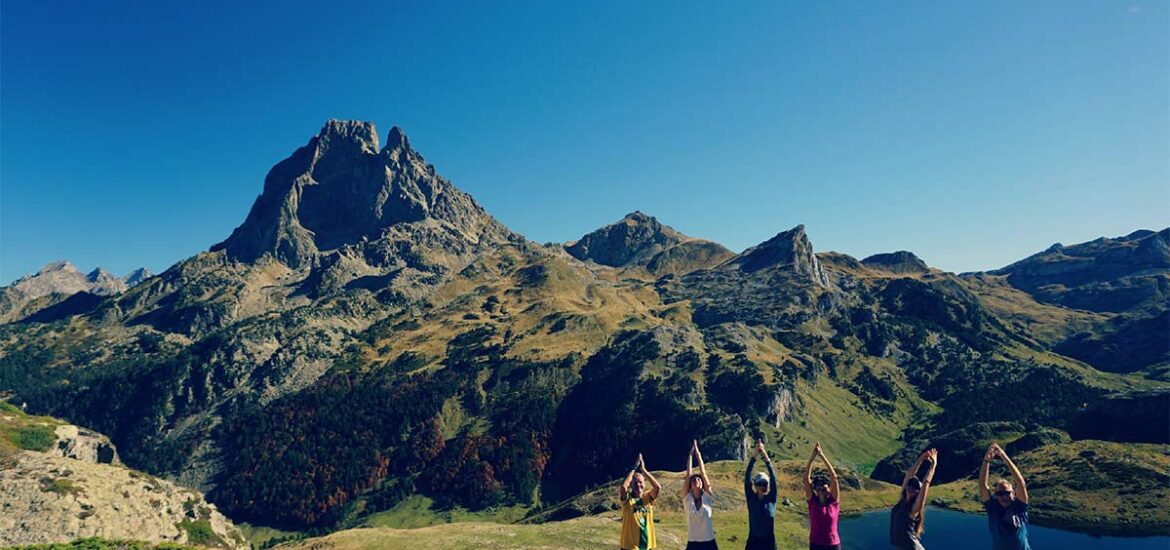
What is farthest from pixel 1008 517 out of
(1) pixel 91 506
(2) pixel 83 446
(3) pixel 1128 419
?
(3) pixel 1128 419

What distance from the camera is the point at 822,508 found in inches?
603

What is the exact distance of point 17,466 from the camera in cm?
7412

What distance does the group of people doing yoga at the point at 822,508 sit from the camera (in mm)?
14086

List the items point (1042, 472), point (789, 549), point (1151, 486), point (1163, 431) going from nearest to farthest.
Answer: point (789, 549) < point (1151, 486) < point (1042, 472) < point (1163, 431)

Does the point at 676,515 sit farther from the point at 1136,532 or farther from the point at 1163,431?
the point at 1163,431

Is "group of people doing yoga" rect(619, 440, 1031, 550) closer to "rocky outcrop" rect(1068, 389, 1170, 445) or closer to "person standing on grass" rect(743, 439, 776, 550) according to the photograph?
"person standing on grass" rect(743, 439, 776, 550)

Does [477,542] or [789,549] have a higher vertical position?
[477,542]

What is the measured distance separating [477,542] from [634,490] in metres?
64.1

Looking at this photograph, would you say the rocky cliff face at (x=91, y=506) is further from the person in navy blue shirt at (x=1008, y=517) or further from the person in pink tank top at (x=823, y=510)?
the person in navy blue shirt at (x=1008, y=517)

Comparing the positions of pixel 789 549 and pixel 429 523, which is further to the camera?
pixel 429 523

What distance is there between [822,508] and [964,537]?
425ft

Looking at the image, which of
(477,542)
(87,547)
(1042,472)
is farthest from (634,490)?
(1042,472)

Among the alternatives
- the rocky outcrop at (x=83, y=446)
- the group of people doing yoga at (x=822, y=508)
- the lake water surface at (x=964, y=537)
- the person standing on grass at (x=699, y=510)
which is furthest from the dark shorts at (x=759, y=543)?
the rocky outcrop at (x=83, y=446)

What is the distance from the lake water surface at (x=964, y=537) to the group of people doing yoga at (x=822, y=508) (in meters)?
112
